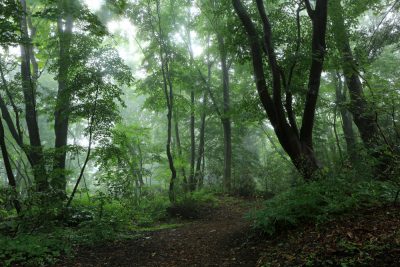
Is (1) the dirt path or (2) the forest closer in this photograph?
(2) the forest

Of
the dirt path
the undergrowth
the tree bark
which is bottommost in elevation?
the dirt path

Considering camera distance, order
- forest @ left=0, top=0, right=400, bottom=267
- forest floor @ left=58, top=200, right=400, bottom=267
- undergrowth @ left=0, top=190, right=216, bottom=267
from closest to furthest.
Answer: forest floor @ left=58, top=200, right=400, bottom=267
forest @ left=0, top=0, right=400, bottom=267
undergrowth @ left=0, top=190, right=216, bottom=267

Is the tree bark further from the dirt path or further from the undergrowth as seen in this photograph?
the undergrowth

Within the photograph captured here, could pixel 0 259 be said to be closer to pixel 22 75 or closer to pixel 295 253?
pixel 295 253

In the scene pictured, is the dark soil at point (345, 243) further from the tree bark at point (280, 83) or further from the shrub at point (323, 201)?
the tree bark at point (280, 83)

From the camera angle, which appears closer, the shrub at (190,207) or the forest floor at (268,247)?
the forest floor at (268,247)

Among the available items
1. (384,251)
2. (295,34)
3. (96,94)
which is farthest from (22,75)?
(384,251)

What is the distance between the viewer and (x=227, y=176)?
13.8 metres

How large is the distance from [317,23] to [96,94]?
212 inches

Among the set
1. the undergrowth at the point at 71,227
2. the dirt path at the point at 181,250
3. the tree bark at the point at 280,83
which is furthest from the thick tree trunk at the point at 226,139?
the tree bark at the point at 280,83

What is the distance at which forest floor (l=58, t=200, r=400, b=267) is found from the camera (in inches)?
144

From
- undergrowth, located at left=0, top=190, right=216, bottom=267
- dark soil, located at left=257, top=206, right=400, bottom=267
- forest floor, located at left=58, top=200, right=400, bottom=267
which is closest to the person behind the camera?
dark soil, located at left=257, top=206, right=400, bottom=267

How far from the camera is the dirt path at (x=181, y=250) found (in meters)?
5.10

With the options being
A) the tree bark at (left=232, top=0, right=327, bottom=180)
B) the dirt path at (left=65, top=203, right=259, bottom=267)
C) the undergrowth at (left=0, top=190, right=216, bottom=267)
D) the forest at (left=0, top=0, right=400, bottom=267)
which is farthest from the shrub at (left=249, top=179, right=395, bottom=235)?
the undergrowth at (left=0, top=190, right=216, bottom=267)
